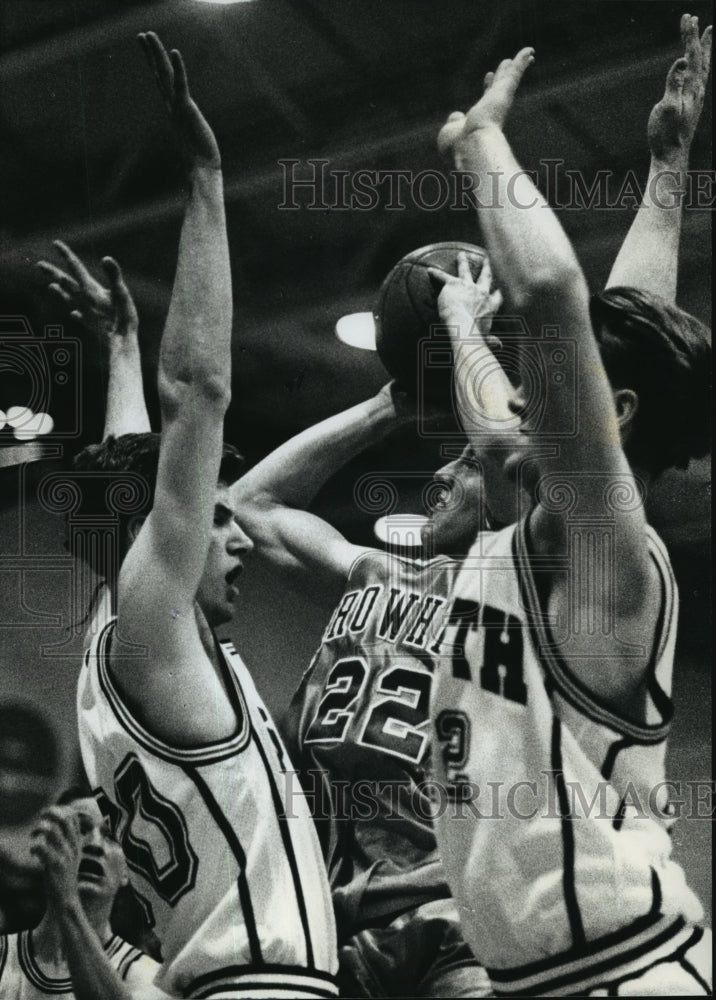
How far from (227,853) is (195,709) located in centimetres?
26

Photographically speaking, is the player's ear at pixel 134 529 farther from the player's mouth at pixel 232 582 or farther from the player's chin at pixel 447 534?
the player's chin at pixel 447 534

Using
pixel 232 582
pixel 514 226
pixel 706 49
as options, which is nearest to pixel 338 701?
pixel 232 582

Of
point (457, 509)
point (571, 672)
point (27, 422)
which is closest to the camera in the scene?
point (571, 672)

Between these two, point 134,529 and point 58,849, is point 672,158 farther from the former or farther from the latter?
point 58,849

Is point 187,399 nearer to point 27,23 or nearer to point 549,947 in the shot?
point 27,23

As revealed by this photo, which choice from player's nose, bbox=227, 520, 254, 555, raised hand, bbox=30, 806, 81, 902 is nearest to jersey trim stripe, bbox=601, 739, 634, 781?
player's nose, bbox=227, 520, 254, 555

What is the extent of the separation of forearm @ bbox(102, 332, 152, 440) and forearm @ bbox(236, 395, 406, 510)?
24 cm

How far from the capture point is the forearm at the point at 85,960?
6.86 ft

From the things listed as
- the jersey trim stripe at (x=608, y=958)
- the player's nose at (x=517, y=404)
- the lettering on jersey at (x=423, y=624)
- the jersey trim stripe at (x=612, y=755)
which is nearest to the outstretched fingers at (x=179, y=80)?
the player's nose at (x=517, y=404)

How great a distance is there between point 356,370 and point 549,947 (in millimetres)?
1073

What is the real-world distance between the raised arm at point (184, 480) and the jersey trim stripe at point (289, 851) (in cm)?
11

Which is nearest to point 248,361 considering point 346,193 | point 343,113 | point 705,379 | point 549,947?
point 346,193

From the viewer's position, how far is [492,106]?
7.32ft

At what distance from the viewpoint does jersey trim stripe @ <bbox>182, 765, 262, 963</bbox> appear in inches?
80.7
